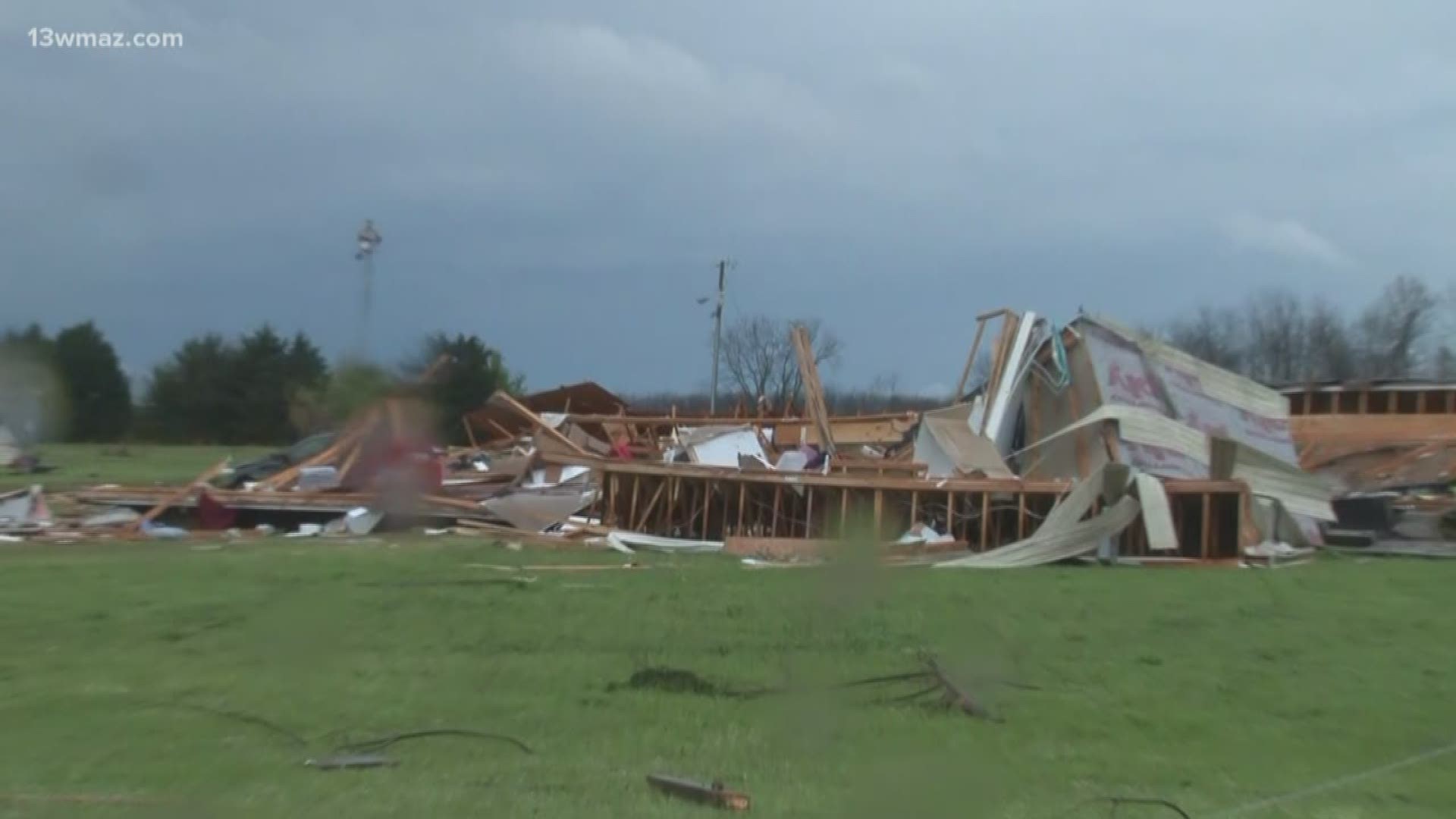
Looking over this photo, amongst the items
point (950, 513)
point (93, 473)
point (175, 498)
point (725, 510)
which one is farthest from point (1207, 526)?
point (93, 473)

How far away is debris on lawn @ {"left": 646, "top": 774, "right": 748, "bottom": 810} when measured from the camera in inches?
221

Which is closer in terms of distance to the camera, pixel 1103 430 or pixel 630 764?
pixel 630 764

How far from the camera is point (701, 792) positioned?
225 inches

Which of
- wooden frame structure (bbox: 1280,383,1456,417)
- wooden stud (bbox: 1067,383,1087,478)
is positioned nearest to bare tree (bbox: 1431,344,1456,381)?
wooden frame structure (bbox: 1280,383,1456,417)

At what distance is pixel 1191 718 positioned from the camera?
25.6ft

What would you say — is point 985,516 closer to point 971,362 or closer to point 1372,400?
point 971,362

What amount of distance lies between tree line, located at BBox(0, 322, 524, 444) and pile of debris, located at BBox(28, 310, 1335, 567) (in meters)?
5.70

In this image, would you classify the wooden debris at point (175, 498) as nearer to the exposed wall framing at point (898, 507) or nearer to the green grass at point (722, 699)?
the exposed wall framing at point (898, 507)

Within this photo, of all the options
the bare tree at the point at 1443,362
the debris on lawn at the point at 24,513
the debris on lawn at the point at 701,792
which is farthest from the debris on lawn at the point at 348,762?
the bare tree at the point at 1443,362

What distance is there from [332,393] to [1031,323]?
18.6m

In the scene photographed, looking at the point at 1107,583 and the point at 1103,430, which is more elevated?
the point at 1103,430

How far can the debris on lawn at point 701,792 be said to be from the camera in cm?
561

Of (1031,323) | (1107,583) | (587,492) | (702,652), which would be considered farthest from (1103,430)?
(702,652)

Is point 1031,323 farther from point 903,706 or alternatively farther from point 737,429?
point 903,706
